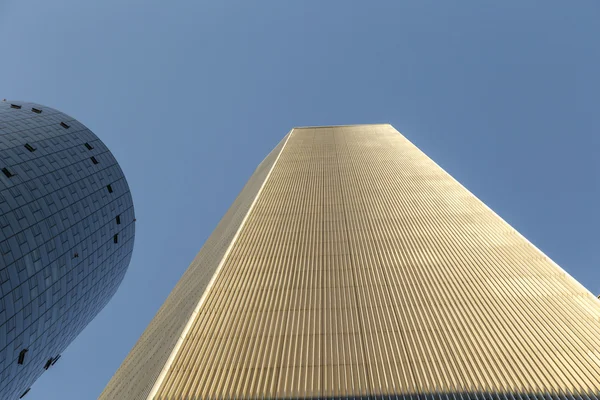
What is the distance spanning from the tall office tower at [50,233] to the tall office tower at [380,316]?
26320mm

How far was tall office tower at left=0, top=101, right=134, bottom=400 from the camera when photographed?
4191 centimetres

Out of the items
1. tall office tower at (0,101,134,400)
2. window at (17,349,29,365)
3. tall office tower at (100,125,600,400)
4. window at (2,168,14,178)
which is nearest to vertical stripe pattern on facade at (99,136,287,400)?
tall office tower at (100,125,600,400)

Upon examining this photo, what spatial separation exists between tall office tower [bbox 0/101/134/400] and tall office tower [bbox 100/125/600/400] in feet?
86.4

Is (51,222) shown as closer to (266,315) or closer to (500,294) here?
(266,315)

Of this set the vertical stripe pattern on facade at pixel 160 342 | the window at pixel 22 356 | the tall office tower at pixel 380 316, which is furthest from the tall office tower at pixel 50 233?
the tall office tower at pixel 380 316

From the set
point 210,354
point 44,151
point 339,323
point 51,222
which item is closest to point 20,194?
point 51,222

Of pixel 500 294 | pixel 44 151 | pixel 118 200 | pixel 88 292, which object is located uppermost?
pixel 44 151

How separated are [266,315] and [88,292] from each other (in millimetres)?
51991

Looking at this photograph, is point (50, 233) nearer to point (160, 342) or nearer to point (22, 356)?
point (22, 356)

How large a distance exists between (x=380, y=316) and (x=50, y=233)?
46970 mm

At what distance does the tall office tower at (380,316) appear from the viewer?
56.7ft

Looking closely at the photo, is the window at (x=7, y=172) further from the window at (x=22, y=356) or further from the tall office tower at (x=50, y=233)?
the window at (x=22, y=356)

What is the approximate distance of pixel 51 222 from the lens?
48.8 m

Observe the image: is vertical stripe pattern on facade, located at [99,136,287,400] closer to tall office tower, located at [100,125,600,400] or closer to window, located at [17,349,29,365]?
tall office tower, located at [100,125,600,400]
